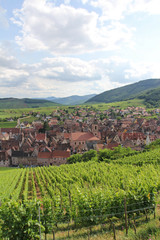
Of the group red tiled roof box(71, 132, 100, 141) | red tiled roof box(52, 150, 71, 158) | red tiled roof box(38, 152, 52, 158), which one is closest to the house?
red tiled roof box(71, 132, 100, 141)

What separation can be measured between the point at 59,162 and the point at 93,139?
2984 cm

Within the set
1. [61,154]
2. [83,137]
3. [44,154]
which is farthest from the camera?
[83,137]

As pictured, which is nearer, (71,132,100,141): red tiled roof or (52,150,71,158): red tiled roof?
(52,150,71,158): red tiled roof

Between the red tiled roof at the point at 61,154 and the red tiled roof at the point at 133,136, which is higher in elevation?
the red tiled roof at the point at 133,136

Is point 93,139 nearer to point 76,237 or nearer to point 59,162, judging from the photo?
point 59,162

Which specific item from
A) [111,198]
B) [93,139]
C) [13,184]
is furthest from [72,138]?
[111,198]

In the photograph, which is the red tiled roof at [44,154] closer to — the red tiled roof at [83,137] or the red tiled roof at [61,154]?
the red tiled roof at [61,154]

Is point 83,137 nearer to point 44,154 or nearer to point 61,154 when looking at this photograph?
point 61,154

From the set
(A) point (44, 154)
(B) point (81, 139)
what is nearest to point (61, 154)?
(A) point (44, 154)

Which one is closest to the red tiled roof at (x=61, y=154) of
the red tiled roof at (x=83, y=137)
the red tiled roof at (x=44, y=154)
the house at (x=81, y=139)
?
the red tiled roof at (x=44, y=154)

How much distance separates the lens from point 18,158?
296ft

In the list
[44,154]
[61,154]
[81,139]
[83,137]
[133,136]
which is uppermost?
[133,136]

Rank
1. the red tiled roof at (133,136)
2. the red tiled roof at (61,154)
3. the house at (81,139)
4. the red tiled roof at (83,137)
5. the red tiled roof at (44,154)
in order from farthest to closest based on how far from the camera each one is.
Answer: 1. the red tiled roof at (83,137)
2. the house at (81,139)
3. the red tiled roof at (133,136)
4. the red tiled roof at (44,154)
5. the red tiled roof at (61,154)

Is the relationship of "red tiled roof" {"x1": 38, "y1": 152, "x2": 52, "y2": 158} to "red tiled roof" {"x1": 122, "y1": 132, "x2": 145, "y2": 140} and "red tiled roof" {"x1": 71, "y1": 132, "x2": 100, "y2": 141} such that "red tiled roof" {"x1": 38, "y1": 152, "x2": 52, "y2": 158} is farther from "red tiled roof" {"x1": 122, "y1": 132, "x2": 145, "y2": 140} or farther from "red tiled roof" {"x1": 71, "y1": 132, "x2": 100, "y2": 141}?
"red tiled roof" {"x1": 122, "y1": 132, "x2": 145, "y2": 140}
